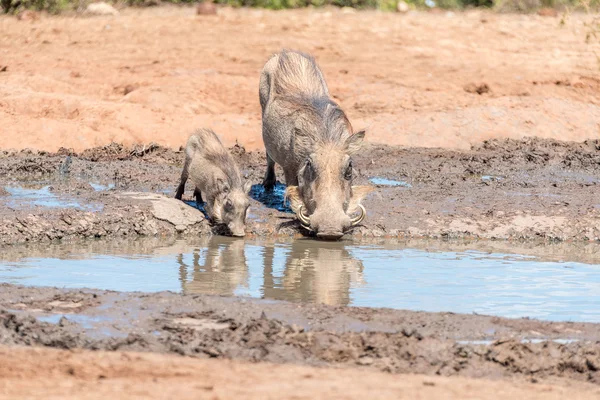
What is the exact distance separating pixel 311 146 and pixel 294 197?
44 centimetres

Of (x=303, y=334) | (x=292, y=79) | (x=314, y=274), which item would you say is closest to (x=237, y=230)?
(x=314, y=274)

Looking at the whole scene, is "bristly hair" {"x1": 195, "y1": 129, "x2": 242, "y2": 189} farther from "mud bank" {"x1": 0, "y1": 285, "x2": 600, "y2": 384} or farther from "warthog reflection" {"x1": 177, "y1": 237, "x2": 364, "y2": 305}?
"mud bank" {"x1": 0, "y1": 285, "x2": 600, "y2": 384}

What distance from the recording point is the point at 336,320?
569 cm

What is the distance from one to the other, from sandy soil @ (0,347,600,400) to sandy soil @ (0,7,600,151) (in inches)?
315

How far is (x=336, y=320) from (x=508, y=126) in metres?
8.87

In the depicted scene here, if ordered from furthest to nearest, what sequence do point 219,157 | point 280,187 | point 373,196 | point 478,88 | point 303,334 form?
1. point 478,88
2. point 280,187
3. point 373,196
4. point 219,157
5. point 303,334

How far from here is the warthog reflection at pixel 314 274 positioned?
6793 mm

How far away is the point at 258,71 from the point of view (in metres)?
15.8

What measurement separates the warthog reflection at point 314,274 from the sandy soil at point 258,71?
16.0 feet

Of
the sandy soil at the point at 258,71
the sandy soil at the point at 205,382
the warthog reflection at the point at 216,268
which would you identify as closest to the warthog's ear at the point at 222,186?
the warthog reflection at the point at 216,268

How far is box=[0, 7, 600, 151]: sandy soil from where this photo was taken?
526 inches

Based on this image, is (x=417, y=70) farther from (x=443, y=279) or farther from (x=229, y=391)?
(x=229, y=391)

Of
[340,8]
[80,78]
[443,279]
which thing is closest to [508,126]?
[80,78]

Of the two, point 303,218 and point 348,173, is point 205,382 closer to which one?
point 303,218
